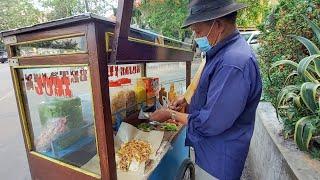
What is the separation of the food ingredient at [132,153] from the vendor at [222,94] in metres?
0.33

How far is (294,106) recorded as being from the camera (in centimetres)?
228

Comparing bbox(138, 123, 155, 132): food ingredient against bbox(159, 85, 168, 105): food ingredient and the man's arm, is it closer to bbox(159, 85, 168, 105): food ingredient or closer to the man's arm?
bbox(159, 85, 168, 105): food ingredient

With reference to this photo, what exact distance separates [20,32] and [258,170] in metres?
2.75

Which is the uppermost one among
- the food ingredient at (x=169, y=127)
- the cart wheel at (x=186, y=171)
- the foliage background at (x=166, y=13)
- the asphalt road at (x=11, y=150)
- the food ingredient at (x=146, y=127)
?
the foliage background at (x=166, y=13)

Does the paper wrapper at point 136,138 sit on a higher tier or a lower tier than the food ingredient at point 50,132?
lower

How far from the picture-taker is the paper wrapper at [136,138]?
1.66 metres

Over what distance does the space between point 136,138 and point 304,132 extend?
1.26 metres

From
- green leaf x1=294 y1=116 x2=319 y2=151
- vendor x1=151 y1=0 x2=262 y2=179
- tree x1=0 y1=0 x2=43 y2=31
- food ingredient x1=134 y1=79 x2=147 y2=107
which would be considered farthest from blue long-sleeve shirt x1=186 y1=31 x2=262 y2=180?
tree x1=0 y1=0 x2=43 y2=31

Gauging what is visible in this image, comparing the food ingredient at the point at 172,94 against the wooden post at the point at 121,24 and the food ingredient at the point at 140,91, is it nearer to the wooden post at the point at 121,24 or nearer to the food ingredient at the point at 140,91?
the food ingredient at the point at 140,91

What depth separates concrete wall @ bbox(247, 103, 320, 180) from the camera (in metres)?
1.80

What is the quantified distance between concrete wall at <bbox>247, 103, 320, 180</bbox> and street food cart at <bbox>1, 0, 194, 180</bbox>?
879 millimetres

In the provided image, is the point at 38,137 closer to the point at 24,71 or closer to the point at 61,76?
the point at 24,71

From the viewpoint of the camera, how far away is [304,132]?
1.93m

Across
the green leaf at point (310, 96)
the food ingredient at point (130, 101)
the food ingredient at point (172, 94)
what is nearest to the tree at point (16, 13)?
the food ingredient at point (172, 94)
